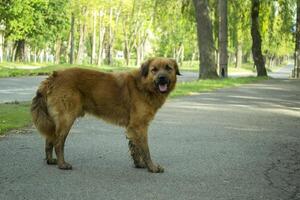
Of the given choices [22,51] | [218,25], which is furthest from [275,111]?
[22,51]

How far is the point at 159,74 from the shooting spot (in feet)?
22.9

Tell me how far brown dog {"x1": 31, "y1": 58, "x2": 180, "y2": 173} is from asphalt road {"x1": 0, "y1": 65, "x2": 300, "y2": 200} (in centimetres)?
29

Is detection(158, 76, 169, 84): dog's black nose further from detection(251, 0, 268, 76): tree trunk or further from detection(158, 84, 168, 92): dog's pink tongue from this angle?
detection(251, 0, 268, 76): tree trunk

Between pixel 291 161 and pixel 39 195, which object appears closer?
pixel 39 195

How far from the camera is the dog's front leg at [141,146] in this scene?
6949mm

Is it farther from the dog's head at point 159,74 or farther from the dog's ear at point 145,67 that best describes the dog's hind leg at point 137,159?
the dog's ear at point 145,67

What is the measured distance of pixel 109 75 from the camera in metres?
7.39

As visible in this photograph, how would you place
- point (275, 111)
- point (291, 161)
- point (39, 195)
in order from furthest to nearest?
point (275, 111) < point (291, 161) < point (39, 195)

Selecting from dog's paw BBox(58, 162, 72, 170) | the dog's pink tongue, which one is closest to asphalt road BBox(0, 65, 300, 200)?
dog's paw BBox(58, 162, 72, 170)

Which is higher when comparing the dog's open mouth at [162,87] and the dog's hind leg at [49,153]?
the dog's open mouth at [162,87]

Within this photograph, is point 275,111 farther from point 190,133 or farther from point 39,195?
point 39,195

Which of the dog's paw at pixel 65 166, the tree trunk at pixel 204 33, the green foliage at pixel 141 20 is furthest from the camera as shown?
the green foliage at pixel 141 20

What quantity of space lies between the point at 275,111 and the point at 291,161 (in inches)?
297

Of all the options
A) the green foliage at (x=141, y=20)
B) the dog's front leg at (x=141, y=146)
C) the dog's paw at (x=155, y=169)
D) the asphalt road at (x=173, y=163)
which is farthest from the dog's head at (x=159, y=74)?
the green foliage at (x=141, y=20)
